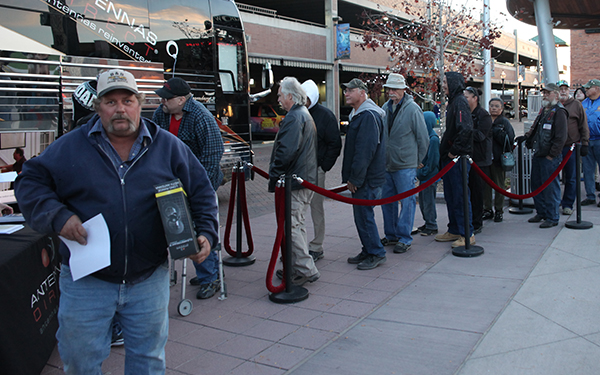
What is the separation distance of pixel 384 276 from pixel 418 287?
1.54ft

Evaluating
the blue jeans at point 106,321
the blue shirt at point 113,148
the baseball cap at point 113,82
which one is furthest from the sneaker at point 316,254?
the baseball cap at point 113,82

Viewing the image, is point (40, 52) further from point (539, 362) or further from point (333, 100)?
point (333, 100)

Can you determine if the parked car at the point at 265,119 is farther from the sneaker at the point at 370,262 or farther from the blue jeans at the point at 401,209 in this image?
the sneaker at the point at 370,262

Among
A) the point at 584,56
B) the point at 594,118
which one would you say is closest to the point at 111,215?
the point at 594,118

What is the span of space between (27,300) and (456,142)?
473 centimetres

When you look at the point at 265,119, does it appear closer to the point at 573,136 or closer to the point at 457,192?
the point at 573,136

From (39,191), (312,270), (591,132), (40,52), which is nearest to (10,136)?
(40,52)

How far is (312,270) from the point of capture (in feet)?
16.6

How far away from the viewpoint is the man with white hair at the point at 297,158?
4.80 metres

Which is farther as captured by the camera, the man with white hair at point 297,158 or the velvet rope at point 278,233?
the man with white hair at point 297,158

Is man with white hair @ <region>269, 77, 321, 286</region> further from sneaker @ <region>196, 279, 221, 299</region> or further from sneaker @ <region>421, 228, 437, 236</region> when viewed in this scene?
sneaker @ <region>421, 228, 437, 236</region>

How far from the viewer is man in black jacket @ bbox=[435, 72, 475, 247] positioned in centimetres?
607

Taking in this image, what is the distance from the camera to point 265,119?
83.1ft

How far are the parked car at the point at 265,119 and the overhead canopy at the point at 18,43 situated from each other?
18.2 m
